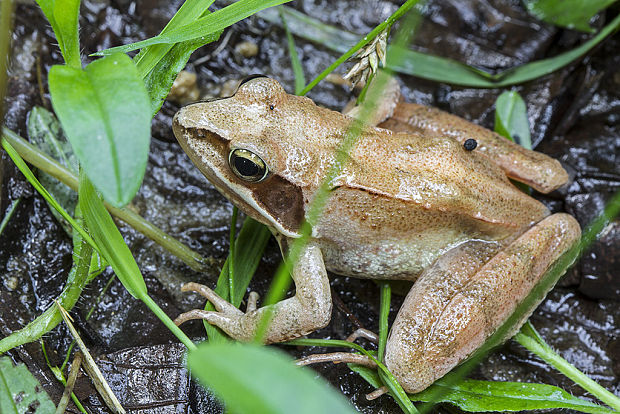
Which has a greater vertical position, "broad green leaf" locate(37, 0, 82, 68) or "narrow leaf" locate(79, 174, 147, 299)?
"broad green leaf" locate(37, 0, 82, 68)

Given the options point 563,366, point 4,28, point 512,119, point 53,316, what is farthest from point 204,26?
point 563,366

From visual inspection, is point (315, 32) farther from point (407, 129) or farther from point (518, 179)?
point (518, 179)

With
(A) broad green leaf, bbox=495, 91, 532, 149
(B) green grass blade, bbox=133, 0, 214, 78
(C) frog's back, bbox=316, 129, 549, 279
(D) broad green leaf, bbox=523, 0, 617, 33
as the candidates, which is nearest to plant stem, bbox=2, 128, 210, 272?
(C) frog's back, bbox=316, 129, 549, 279

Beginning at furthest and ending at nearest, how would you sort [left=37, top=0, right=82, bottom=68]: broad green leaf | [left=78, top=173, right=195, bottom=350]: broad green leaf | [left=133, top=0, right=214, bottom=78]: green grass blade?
[left=133, top=0, right=214, bottom=78]: green grass blade → [left=78, top=173, right=195, bottom=350]: broad green leaf → [left=37, top=0, right=82, bottom=68]: broad green leaf

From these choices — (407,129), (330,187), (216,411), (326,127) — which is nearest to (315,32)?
(407,129)

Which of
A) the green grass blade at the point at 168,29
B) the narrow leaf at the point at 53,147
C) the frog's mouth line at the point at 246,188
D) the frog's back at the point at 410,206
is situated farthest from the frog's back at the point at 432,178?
the narrow leaf at the point at 53,147

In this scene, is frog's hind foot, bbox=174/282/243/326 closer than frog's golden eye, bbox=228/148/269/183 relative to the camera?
No

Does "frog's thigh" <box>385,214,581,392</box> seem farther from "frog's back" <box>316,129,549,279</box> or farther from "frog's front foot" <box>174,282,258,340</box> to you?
"frog's front foot" <box>174,282,258,340</box>

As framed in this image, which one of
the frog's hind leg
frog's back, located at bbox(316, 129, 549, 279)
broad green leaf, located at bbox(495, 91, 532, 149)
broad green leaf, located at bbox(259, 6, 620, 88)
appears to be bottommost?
frog's back, located at bbox(316, 129, 549, 279)
